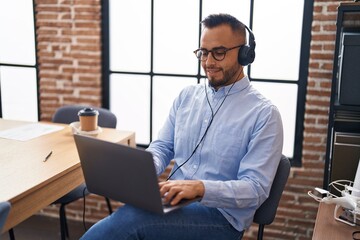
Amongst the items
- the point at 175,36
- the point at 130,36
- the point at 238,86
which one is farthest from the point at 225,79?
the point at 130,36

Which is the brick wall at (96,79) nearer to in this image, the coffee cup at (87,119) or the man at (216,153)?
the coffee cup at (87,119)

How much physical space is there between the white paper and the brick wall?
22.6 inches

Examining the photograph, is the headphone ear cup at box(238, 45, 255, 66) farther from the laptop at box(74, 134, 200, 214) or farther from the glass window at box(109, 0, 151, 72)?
the glass window at box(109, 0, 151, 72)

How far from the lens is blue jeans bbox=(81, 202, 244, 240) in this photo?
5.05 ft

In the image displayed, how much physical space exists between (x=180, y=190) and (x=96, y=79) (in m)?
1.69

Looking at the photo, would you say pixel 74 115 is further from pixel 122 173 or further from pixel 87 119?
pixel 122 173

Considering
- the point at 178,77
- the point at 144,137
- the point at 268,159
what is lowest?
the point at 144,137

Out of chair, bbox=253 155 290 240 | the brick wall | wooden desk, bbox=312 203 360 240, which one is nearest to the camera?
wooden desk, bbox=312 203 360 240

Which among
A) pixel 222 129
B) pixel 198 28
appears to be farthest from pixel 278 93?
pixel 222 129

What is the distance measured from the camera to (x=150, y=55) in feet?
9.61

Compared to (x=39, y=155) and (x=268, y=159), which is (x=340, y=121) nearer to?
(x=268, y=159)

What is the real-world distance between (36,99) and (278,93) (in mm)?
1772

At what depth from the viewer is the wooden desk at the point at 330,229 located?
142 centimetres

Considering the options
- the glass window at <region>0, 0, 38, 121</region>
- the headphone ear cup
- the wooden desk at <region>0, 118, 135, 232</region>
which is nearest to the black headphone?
the headphone ear cup
